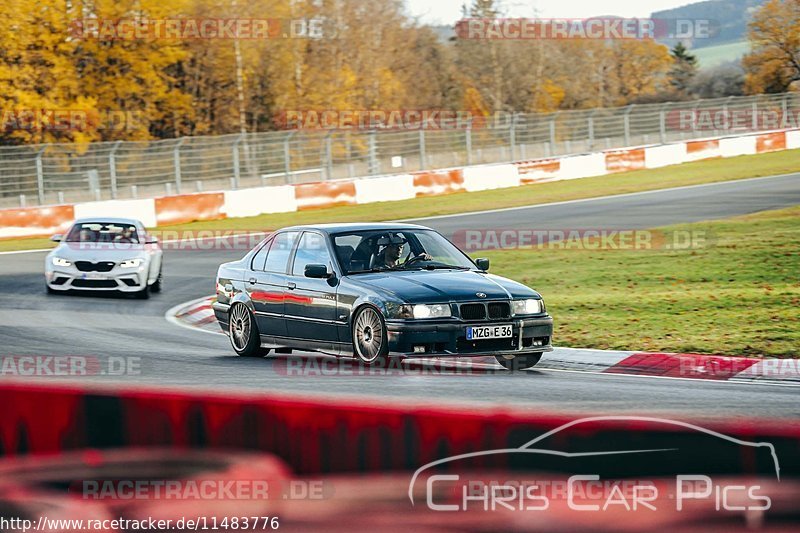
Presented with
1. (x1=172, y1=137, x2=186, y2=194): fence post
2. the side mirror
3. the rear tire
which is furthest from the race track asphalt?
(x1=172, y1=137, x2=186, y2=194): fence post

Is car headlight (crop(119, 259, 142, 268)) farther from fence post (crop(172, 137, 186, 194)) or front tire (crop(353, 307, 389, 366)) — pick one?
fence post (crop(172, 137, 186, 194))

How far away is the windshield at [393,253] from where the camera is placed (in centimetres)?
1117

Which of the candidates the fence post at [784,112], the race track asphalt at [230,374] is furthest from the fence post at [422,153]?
the fence post at [784,112]

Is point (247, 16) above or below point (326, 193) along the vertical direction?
above

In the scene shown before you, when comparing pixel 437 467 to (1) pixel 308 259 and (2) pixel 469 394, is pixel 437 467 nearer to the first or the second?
(2) pixel 469 394

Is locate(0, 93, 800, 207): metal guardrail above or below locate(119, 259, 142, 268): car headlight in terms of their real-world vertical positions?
above


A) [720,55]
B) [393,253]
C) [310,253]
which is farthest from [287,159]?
[720,55]

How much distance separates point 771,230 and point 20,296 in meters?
13.3

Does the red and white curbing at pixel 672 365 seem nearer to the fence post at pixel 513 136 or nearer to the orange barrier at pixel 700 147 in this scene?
the fence post at pixel 513 136

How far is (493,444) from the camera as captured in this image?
4.46m

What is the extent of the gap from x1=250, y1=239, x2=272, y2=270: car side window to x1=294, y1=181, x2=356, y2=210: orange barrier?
20.3m

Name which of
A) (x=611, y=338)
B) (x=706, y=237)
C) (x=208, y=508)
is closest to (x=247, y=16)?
(x=706, y=237)

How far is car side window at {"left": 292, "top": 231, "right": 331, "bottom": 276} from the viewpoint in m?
11.4

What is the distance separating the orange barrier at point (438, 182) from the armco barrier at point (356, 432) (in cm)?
A: 2951
